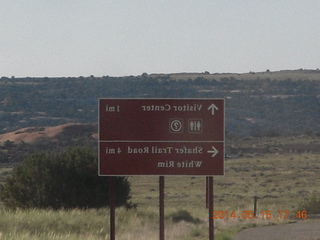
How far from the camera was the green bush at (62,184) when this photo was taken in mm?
25312

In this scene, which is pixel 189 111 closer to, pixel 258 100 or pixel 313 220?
pixel 313 220

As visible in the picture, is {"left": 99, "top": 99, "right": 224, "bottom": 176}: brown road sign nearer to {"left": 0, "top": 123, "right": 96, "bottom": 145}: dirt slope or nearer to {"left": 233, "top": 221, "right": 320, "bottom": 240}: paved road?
{"left": 233, "top": 221, "right": 320, "bottom": 240}: paved road

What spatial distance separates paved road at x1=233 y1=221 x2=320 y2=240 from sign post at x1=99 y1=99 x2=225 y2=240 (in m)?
4.62

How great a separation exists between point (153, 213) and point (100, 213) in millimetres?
2359

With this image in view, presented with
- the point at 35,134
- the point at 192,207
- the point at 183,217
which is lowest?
the point at 35,134

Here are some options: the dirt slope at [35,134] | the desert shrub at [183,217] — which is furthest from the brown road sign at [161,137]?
the dirt slope at [35,134]

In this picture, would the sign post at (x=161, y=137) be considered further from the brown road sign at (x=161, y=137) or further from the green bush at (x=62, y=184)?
the green bush at (x=62, y=184)

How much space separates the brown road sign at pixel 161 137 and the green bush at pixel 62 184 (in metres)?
9.25

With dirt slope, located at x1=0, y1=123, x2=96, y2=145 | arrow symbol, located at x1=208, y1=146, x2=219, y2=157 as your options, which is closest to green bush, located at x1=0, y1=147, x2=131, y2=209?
arrow symbol, located at x1=208, y1=146, x2=219, y2=157

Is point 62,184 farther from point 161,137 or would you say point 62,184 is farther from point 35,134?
point 35,134

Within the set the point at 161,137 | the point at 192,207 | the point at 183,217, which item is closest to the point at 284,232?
the point at 183,217

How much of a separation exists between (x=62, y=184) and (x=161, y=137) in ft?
31.7

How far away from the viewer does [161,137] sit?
53.1 feet
